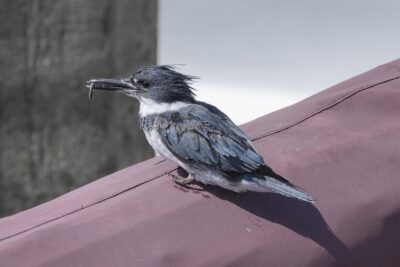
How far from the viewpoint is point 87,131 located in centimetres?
508

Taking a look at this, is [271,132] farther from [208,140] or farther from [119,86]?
[119,86]

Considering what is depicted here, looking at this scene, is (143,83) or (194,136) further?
(143,83)

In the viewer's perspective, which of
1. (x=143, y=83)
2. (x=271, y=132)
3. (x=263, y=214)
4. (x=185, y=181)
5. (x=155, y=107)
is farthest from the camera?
(x=143, y=83)

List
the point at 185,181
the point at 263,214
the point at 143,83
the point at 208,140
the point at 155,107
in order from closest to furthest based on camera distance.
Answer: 1. the point at 263,214
2. the point at 185,181
3. the point at 208,140
4. the point at 155,107
5. the point at 143,83

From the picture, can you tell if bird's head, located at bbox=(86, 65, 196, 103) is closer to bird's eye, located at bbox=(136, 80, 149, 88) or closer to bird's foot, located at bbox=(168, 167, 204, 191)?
bird's eye, located at bbox=(136, 80, 149, 88)

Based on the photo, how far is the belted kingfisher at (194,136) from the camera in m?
2.67

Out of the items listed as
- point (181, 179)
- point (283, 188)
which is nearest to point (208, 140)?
point (181, 179)

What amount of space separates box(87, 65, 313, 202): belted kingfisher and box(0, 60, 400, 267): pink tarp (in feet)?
0.14

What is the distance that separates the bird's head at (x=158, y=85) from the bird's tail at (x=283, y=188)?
0.73 m

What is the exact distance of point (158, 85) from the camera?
340cm

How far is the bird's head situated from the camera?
3328 mm

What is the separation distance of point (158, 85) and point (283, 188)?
97cm

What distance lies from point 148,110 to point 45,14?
1.62 m

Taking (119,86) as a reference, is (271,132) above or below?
above
